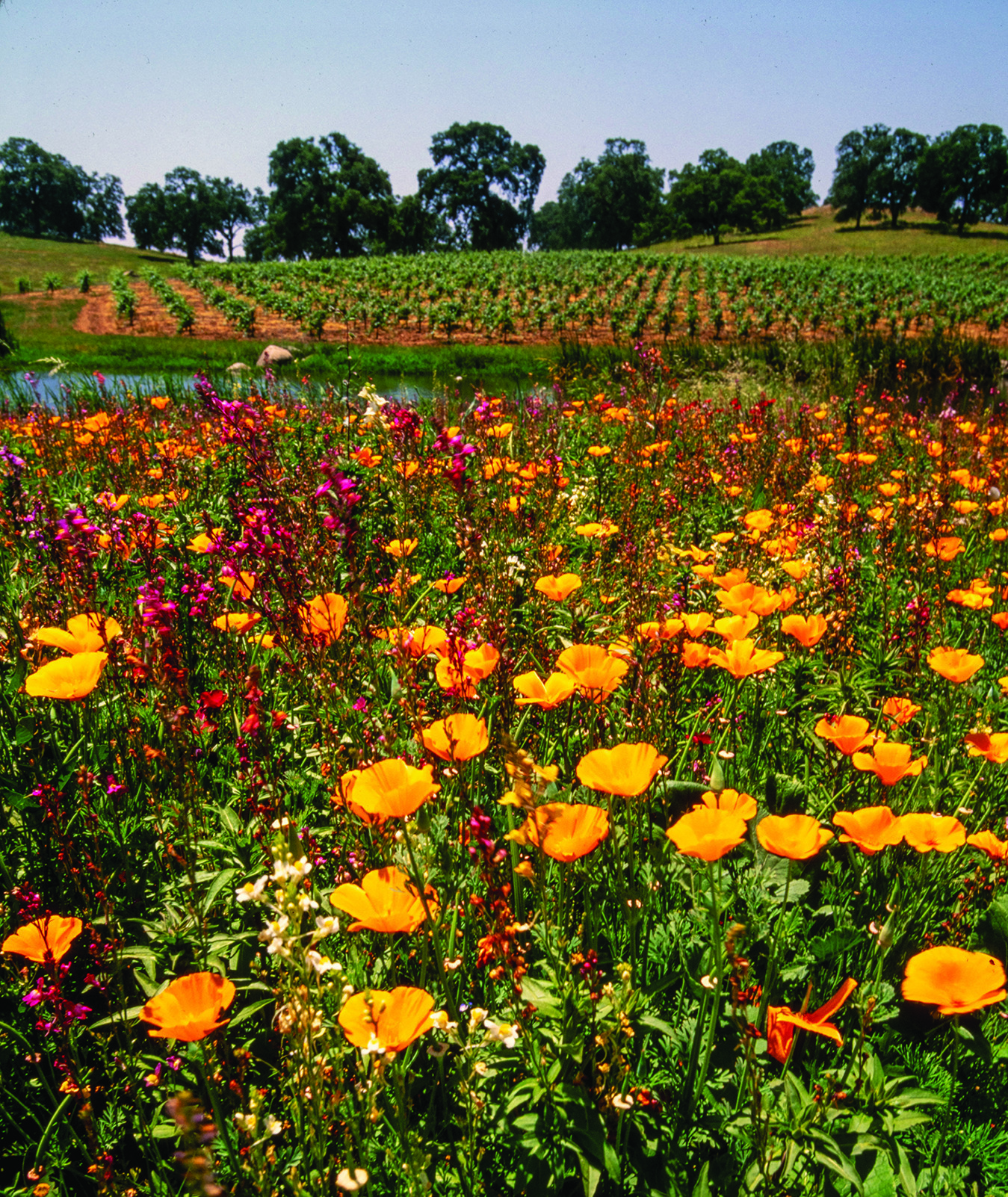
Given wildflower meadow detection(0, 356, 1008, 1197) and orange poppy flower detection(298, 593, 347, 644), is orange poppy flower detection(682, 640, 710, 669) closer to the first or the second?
wildflower meadow detection(0, 356, 1008, 1197)

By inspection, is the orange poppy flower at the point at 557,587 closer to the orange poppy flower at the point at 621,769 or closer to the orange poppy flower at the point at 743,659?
the orange poppy flower at the point at 743,659


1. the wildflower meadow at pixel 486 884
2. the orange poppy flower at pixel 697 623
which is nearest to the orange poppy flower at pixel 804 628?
the wildflower meadow at pixel 486 884

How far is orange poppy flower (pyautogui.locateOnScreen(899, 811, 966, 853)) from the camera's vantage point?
3.46 ft

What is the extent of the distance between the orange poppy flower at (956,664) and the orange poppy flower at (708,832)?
76 cm

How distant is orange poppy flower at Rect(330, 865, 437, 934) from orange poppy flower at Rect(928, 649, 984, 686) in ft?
4.03

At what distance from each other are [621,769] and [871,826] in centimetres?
42

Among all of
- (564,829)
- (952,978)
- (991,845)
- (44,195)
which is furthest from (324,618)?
(44,195)

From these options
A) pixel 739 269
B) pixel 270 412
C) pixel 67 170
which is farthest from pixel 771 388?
pixel 67 170

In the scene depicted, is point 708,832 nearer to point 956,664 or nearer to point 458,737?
point 458,737

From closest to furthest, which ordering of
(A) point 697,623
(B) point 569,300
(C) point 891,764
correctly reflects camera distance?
1. (C) point 891,764
2. (A) point 697,623
3. (B) point 569,300

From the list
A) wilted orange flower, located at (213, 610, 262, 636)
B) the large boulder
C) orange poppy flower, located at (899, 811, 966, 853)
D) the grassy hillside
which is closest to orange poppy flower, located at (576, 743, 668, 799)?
orange poppy flower, located at (899, 811, 966, 853)

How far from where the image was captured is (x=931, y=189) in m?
70.9

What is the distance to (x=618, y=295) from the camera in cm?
3058

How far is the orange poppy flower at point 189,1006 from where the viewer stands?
0.84 meters
